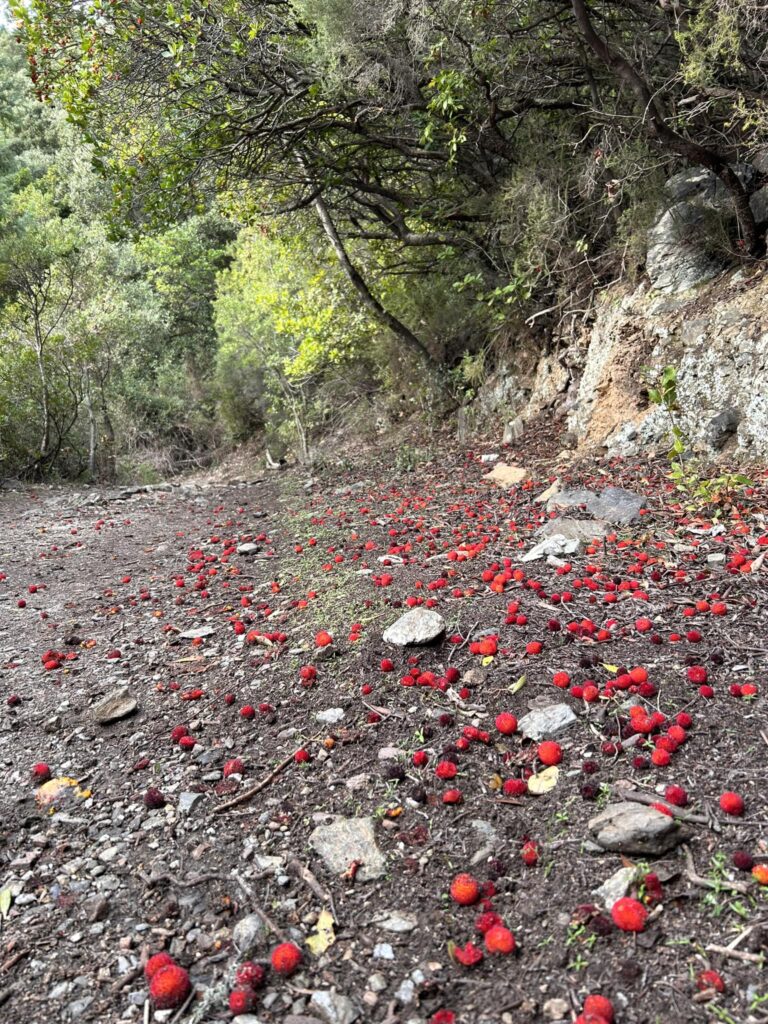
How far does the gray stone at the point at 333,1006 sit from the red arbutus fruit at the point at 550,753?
108 cm

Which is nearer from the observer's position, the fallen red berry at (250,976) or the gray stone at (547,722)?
the fallen red berry at (250,976)

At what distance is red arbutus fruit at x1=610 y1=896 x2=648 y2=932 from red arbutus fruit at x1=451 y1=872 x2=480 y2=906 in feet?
1.32

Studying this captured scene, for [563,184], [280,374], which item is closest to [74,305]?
[280,374]

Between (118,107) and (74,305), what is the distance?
28.4ft

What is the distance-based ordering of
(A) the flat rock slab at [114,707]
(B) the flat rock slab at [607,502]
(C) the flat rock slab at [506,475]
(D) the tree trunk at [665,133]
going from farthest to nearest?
(C) the flat rock slab at [506,475] → (D) the tree trunk at [665,133] → (B) the flat rock slab at [607,502] → (A) the flat rock slab at [114,707]

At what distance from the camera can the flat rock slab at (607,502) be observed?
496 cm

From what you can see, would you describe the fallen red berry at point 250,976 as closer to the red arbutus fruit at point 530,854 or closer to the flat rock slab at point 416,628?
the red arbutus fruit at point 530,854

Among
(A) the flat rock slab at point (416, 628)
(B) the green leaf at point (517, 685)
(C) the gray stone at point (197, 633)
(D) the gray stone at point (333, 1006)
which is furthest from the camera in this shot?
(C) the gray stone at point (197, 633)

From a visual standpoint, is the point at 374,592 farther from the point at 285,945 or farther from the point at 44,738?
the point at 285,945

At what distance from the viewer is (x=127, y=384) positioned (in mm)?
18594

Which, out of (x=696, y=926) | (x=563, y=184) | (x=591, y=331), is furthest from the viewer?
(x=591, y=331)

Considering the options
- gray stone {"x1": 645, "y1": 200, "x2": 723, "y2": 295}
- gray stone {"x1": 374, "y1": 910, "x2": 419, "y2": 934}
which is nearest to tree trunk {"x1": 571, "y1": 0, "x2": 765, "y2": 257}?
gray stone {"x1": 645, "y1": 200, "x2": 723, "y2": 295}

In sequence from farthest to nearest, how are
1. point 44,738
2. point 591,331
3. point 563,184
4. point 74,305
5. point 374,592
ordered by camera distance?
point 74,305 → point 591,331 → point 563,184 → point 374,592 → point 44,738

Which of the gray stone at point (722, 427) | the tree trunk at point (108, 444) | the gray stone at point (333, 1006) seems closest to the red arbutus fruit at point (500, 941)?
the gray stone at point (333, 1006)
